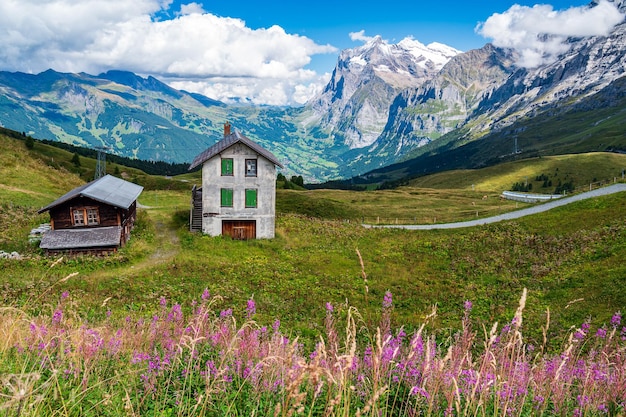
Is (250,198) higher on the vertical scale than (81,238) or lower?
higher

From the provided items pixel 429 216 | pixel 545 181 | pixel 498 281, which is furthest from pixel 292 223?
pixel 545 181

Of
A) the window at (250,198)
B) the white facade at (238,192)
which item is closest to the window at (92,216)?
the white facade at (238,192)

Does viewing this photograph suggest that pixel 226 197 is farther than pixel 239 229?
No

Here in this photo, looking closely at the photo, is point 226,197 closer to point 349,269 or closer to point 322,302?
point 349,269

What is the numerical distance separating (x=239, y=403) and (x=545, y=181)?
22127 cm

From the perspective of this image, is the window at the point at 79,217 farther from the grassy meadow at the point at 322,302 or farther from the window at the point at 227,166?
the window at the point at 227,166

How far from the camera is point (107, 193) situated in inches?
1519

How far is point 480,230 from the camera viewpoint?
44375 mm

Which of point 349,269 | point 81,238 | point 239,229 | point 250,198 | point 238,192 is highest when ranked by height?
point 238,192

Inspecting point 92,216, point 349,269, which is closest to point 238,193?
point 92,216

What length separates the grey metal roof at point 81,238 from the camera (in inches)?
1286

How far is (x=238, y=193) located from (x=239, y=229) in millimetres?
3866

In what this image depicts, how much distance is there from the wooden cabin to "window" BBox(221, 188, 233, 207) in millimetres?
9232

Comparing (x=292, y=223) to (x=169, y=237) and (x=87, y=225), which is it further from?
(x=87, y=225)
